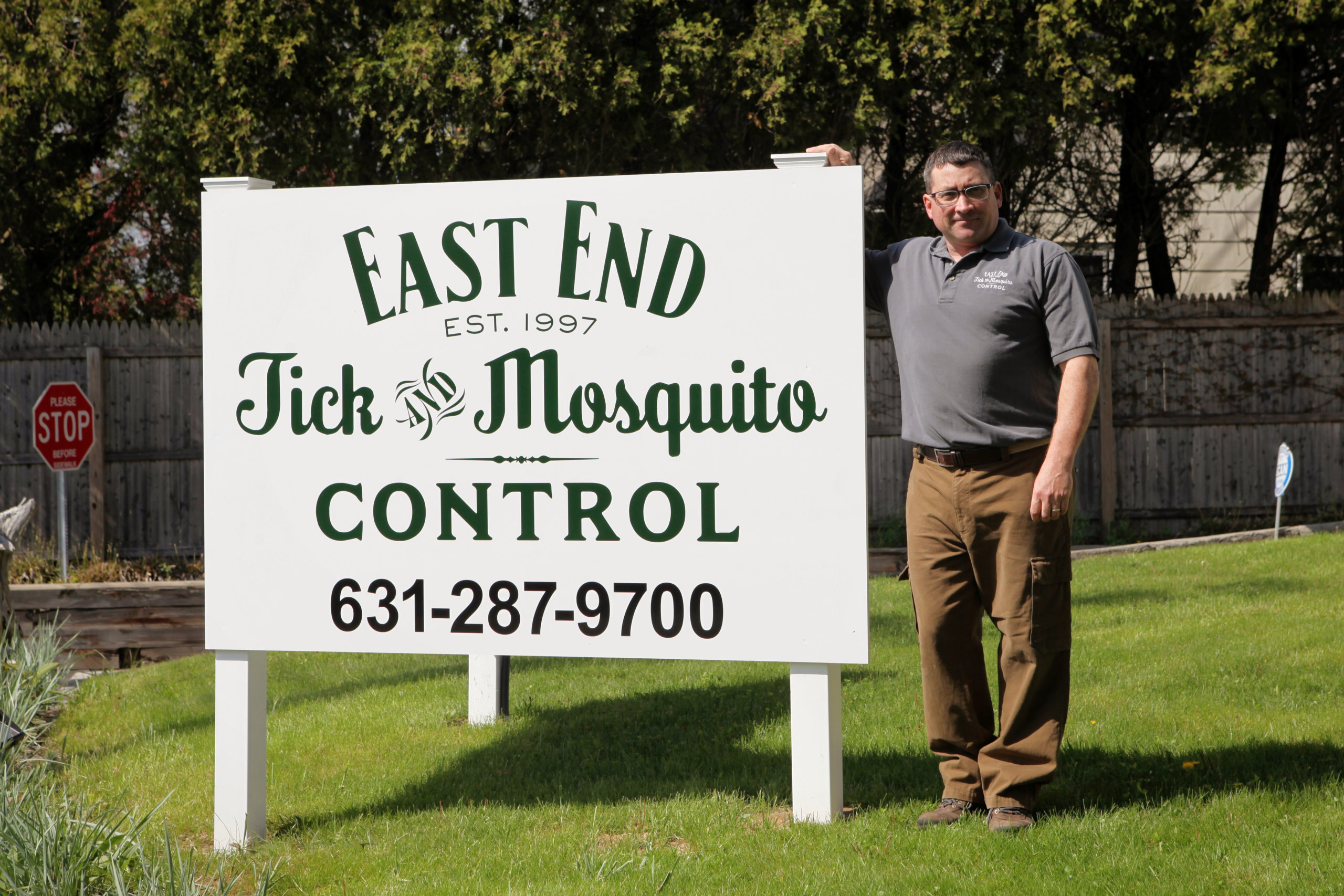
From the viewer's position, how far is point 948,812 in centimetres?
384

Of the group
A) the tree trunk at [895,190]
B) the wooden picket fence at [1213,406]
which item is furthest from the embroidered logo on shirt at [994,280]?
the tree trunk at [895,190]

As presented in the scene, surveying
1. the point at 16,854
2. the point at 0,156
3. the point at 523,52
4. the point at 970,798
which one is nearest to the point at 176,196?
the point at 0,156

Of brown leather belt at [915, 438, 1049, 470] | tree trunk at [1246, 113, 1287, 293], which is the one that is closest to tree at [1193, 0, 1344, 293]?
tree trunk at [1246, 113, 1287, 293]

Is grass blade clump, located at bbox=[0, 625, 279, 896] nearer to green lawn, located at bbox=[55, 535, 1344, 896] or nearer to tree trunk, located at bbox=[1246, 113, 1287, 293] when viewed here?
green lawn, located at bbox=[55, 535, 1344, 896]

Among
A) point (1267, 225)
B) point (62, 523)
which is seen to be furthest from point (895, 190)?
point (62, 523)

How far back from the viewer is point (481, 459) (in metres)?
3.93

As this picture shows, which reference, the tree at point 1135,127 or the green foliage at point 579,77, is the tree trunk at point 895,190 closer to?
the green foliage at point 579,77

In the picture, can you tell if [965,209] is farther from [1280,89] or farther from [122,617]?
[1280,89]

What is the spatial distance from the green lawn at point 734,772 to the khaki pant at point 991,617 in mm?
226

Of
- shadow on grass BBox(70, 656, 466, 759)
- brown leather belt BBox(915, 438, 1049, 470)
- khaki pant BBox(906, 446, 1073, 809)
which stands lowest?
shadow on grass BBox(70, 656, 466, 759)

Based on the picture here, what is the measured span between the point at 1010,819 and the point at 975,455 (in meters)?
1.09

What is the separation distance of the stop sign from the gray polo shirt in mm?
8002

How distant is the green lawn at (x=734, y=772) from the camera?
347cm

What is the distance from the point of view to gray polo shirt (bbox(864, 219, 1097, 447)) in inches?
144
